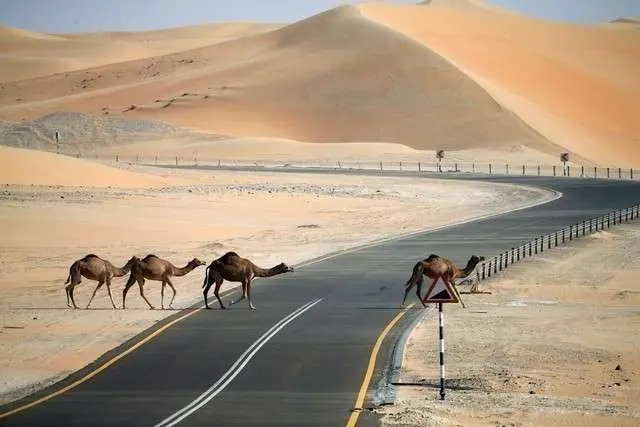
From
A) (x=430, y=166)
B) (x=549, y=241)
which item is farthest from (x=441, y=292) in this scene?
(x=430, y=166)

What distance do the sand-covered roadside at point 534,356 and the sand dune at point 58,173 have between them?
44.7 m

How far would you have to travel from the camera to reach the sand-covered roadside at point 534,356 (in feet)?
68.2

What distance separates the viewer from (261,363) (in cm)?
2477

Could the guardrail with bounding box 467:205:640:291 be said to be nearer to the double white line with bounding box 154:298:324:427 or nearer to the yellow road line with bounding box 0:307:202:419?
the double white line with bounding box 154:298:324:427

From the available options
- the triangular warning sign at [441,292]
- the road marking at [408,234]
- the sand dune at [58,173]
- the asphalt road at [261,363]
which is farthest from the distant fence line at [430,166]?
the triangular warning sign at [441,292]

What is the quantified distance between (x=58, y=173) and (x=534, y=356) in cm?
6194

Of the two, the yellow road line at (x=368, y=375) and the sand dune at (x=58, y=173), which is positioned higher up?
the sand dune at (x=58, y=173)

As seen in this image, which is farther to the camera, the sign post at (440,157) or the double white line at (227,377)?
the sign post at (440,157)

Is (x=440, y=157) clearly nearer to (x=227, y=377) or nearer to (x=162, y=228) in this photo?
(x=162, y=228)

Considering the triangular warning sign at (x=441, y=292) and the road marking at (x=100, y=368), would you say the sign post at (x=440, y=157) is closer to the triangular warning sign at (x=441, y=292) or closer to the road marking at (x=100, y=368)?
the road marking at (x=100, y=368)

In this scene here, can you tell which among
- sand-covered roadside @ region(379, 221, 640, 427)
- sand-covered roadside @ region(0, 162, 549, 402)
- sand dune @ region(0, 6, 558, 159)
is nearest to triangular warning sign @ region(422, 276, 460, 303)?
sand-covered roadside @ region(379, 221, 640, 427)

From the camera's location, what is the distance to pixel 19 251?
48.2 meters

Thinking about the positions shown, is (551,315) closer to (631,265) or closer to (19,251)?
(631,265)

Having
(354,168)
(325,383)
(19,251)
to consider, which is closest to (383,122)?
(354,168)
